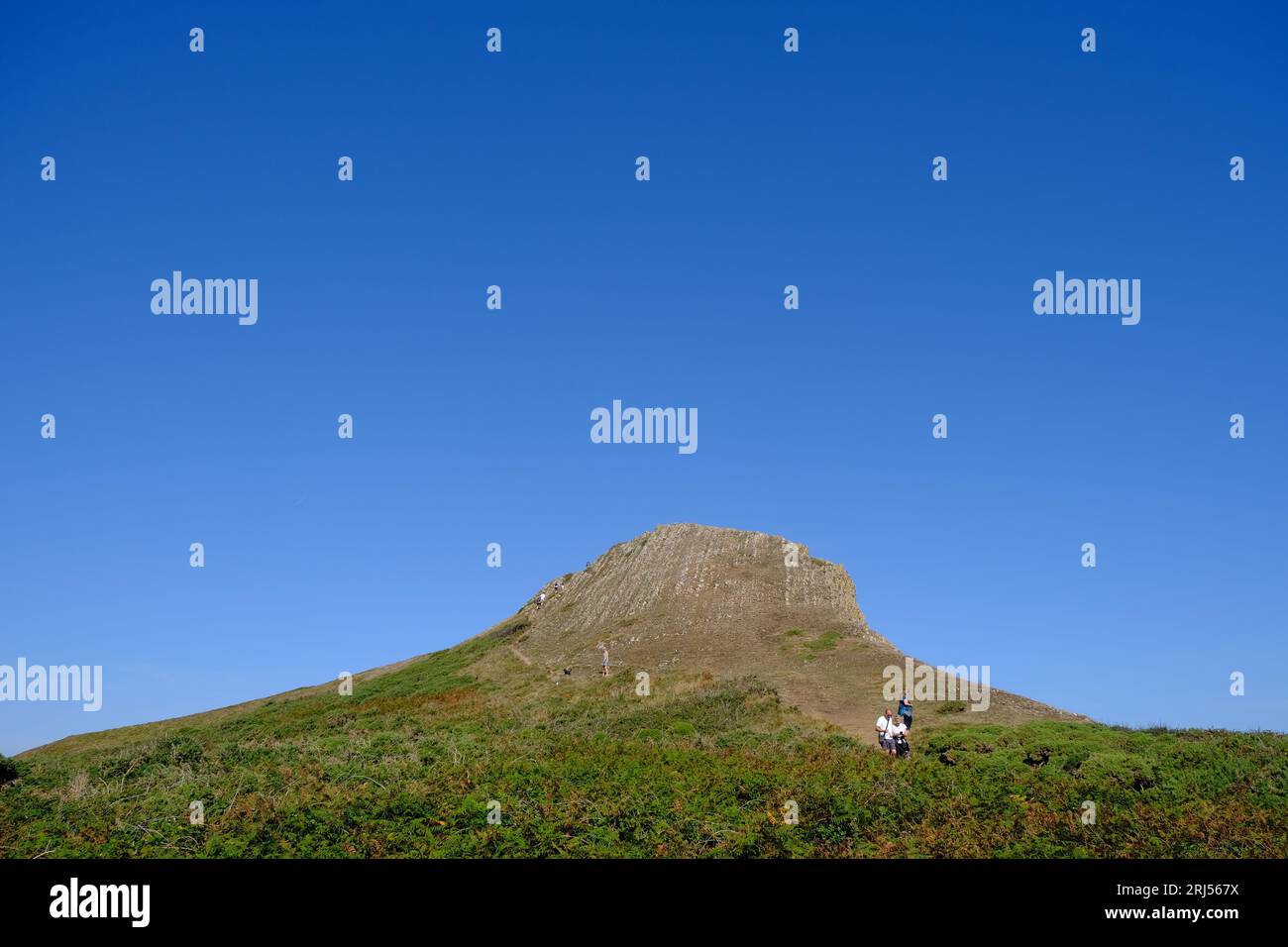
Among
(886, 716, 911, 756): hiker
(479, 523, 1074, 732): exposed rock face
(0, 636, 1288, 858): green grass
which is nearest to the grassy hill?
(0, 636, 1288, 858): green grass

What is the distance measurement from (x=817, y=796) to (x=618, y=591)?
4790 cm

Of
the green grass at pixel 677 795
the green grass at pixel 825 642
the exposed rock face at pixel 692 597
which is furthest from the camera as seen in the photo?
the exposed rock face at pixel 692 597

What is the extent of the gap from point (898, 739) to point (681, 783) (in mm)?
9864

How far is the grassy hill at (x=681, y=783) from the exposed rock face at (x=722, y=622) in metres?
0.47

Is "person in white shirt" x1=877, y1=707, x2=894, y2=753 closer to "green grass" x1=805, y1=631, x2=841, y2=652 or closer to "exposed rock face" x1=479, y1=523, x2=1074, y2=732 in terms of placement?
"exposed rock face" x1=479, y1=523, x2=1074, y2=732

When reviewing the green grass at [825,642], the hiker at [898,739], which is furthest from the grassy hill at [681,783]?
the green grass at [825,642]

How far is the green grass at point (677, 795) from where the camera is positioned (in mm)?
21859

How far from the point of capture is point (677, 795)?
83.8 feet

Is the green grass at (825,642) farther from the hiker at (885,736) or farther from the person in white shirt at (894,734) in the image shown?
the person in white shirt at (894,734)

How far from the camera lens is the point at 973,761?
30578 millimetres

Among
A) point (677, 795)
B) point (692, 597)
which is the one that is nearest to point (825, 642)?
point (692, 597)

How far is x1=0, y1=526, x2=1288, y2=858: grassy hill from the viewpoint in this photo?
72.3 feet
